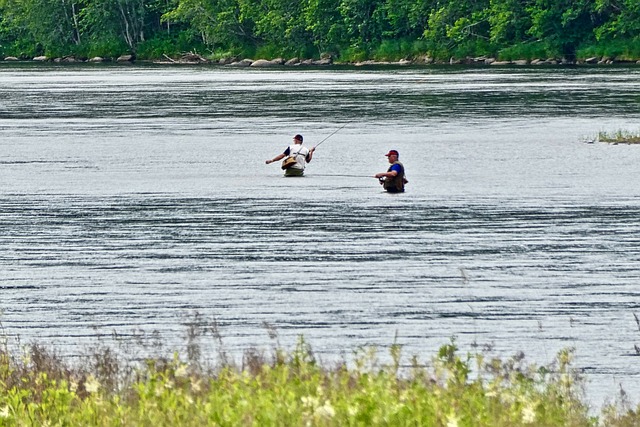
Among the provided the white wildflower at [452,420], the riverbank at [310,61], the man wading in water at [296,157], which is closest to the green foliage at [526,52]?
the riverbank at [310,61]

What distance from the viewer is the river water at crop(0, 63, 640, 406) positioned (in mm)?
17594

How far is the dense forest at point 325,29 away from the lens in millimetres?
127000

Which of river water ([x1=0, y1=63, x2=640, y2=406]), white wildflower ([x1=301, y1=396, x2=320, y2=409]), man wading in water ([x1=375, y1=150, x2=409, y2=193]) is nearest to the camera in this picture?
white wildflower ([x1=301, y1=396, x2=320, y2=409])

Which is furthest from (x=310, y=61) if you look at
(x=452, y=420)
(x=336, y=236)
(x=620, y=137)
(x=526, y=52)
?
(x=452, y=420)

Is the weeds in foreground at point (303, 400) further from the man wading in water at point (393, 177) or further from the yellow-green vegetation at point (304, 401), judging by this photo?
the man wading in water at point (393, 177)

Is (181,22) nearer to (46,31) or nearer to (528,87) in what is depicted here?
(46,31)

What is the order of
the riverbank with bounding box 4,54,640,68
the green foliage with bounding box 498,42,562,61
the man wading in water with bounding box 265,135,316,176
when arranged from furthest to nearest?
the green foliage with bounding box 498,42,562,61
the riverbank with bounding box 4,54,640,68
the man wading in water with bounding box 265,135,316,176

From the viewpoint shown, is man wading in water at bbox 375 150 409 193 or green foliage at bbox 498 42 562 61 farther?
green foliage at bbox 498 42 562 61

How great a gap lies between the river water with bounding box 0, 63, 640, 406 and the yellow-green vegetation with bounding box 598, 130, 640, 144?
69 cm

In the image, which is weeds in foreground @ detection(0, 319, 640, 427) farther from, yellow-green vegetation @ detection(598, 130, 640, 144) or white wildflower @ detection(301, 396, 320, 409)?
yellow-green vegetation @ detection(598, 130, 640, 144)

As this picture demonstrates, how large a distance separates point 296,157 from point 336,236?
1144cm

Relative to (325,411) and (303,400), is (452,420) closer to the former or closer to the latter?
(325,411)

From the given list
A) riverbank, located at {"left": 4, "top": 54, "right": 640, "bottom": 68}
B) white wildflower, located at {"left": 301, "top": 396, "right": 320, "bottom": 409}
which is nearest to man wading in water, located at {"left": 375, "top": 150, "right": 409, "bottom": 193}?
white wildflower, located at {"left": 301, "top": 396, "right": 320, "bottom": 409}

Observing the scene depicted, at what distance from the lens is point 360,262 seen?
23.0m
